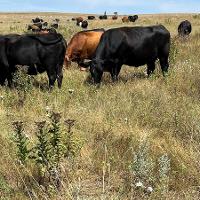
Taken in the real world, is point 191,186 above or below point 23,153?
below

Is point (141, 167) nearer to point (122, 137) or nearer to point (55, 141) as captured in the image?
point (55, 141)

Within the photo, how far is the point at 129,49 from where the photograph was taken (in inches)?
471

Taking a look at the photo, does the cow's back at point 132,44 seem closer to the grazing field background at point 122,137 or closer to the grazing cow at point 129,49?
the grazing cow at point 129,49

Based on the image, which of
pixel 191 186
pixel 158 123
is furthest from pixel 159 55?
pixel 191 186

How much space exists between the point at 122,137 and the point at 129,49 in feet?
21.0

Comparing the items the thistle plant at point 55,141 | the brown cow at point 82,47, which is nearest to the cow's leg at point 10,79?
the brown cow at point 82,47

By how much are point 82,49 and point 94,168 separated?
9.99m

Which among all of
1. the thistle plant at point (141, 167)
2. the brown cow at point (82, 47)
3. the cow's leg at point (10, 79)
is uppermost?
the thistle plant at point (141, 167)

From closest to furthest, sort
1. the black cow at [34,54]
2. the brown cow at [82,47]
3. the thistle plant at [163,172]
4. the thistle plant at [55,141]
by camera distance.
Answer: the thistle plant at [163,172]
the thistle plant at [55,141]
the black cow at [34,54]
the brown cow at [82,47]

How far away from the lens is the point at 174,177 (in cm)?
468

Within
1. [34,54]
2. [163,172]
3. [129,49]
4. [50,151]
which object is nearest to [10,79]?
[34,54]

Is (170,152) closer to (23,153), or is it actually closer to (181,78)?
(23,153)

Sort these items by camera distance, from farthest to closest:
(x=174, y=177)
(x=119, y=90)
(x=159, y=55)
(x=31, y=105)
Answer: (x=159, y=55)
(x=119, y=90)
(x=31, y=105)
(x=174, y=177)

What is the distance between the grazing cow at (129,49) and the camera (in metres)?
11.5
